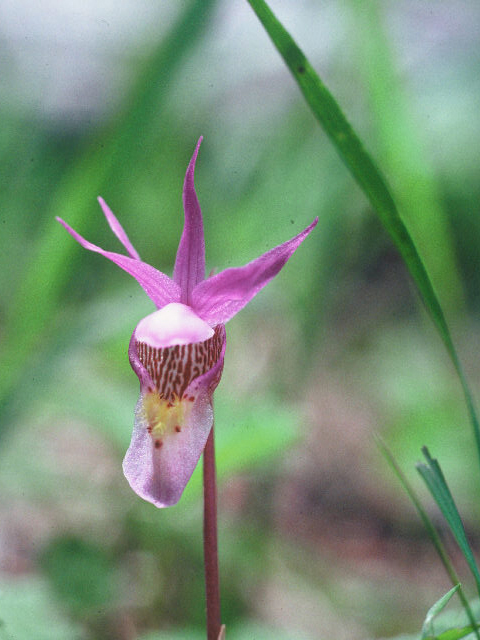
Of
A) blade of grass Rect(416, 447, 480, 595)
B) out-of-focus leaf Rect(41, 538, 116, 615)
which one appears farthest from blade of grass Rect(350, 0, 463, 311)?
blade of grass Rect(416, 447, 480, 595)

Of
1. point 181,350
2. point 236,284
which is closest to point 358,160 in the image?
point 236,284

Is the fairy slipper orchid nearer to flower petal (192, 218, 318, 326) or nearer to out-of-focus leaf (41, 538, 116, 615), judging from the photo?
flower petal (192, 218, 318, 326)

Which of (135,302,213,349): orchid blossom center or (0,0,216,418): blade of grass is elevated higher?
(0,0,216,418): blade of grass

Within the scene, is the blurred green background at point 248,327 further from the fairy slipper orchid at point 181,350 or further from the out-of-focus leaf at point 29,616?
the fairy slipper orchid at point 181,350

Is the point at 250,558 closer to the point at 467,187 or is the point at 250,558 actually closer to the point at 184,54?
the point at 184,54

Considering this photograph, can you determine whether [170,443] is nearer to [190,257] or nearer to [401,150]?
[190,257]

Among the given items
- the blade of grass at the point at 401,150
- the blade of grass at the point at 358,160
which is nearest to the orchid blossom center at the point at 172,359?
the blade of grass at the point at 358,160
